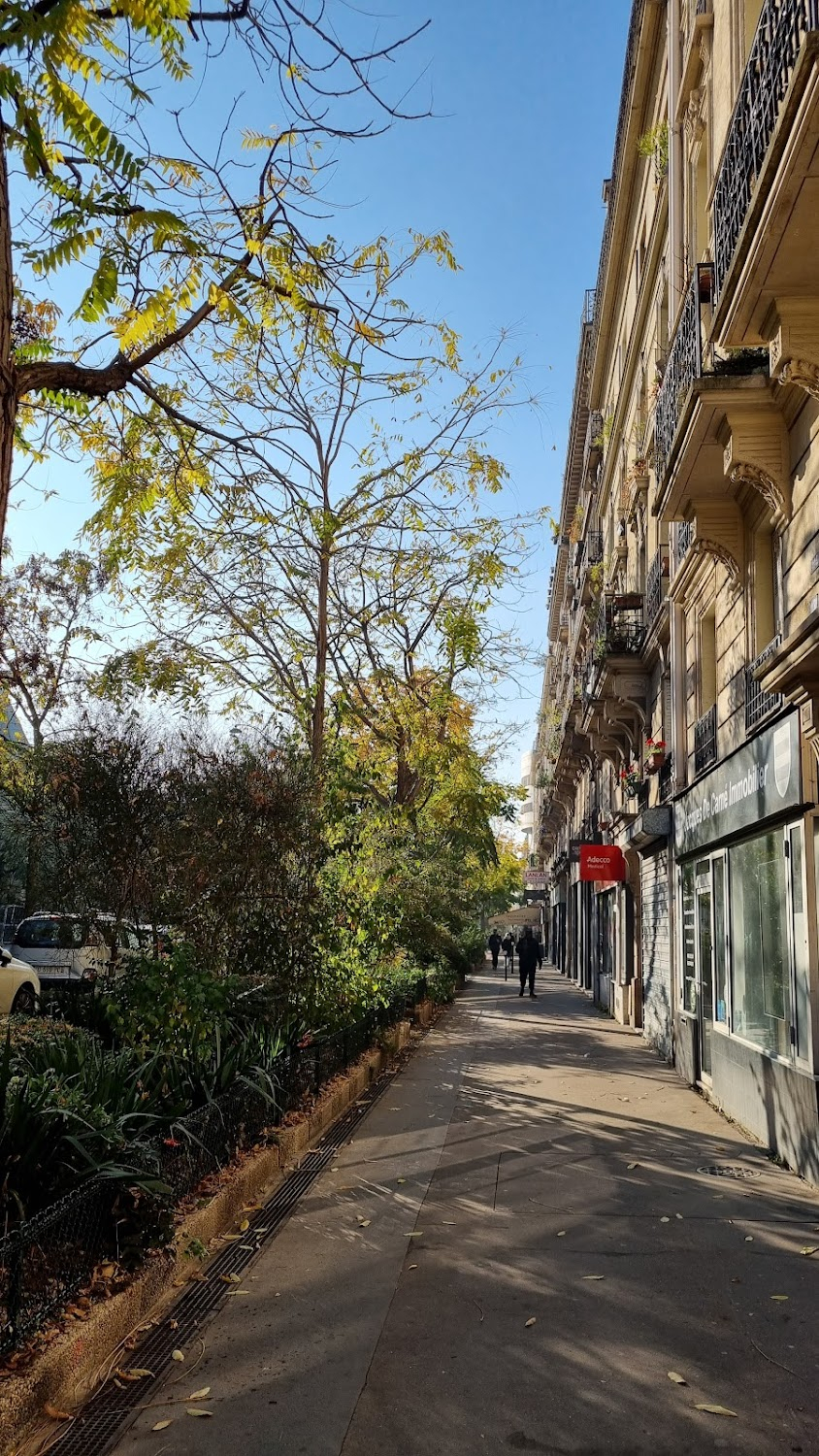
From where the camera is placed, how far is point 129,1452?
3.72m

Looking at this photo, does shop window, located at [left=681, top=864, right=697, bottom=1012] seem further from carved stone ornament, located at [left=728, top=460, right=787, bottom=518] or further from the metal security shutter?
carved stone ornament, located at [left=728, top=460, right=787, bottom=518]

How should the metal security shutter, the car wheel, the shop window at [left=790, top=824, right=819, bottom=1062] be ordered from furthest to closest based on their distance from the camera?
the metal security shutter, the car wheel, the shop window at [left=790, top=824, right=819, bottom=1062]

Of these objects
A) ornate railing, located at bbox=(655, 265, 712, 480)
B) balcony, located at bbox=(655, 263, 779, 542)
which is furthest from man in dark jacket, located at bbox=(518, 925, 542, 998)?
balcony, located at bbox=(655, 263, 779, 542)

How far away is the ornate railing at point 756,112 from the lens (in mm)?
6281

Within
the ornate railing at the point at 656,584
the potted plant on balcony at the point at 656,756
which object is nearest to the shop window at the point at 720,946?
the potted plant on balcony at the point at 656,756

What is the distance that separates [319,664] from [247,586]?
2.30 meters

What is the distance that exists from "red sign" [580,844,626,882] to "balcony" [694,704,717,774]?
7666 millimetres

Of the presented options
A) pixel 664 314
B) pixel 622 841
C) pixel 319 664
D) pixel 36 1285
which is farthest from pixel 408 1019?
pixel 36 1285

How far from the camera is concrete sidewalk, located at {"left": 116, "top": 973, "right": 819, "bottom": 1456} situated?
13.0 ft

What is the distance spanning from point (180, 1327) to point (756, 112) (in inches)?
318

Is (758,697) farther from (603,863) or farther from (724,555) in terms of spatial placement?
(603,863)

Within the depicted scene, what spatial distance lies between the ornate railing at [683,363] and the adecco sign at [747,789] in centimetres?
320

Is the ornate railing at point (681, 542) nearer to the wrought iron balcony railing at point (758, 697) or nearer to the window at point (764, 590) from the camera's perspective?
the window at point (764, 590)

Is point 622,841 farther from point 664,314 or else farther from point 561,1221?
point 561,1221
